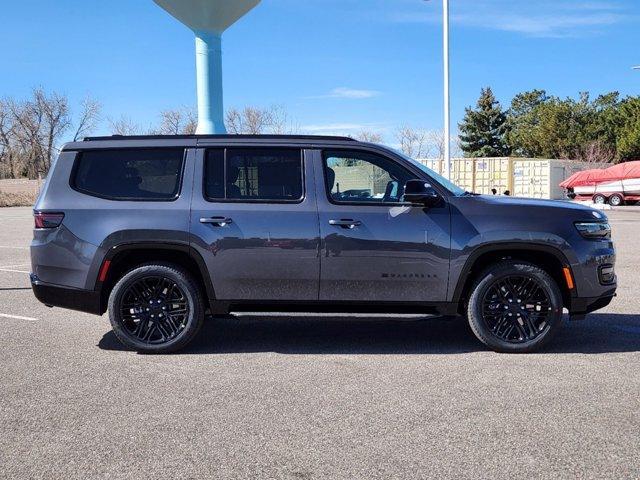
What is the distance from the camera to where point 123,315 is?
19.8 feet

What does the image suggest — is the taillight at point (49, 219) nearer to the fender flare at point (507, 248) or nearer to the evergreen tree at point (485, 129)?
the fender flare at point (507, 248)

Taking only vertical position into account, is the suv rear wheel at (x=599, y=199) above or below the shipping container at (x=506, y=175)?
below

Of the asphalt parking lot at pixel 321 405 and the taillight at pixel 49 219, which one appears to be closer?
the asphalt parking lot at pixel 321 405

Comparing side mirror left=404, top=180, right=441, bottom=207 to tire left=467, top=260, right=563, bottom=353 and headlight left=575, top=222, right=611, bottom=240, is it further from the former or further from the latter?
headlight left=575, top=222, right=611, bottom=240

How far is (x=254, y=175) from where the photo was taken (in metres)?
6.07

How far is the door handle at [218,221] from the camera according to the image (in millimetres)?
5902

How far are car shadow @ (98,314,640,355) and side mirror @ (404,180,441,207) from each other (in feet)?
4.18

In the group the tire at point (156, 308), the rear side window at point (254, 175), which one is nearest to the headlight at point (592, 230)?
the rear side window at point (254, 175)

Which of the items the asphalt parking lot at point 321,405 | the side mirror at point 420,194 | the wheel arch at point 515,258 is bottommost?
the asphalt parking lot at point 321,405

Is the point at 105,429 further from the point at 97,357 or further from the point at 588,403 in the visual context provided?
the point at 588,403

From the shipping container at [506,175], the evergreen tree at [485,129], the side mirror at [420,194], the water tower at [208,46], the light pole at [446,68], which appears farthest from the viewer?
the evergreen tree at [485,129]

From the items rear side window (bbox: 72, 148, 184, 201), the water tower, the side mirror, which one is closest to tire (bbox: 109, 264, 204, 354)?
rear side window (bbox: 72, 148, 184, 201)

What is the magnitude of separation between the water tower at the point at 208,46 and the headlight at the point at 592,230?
55.1ft

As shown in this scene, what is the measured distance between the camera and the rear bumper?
237 inches
